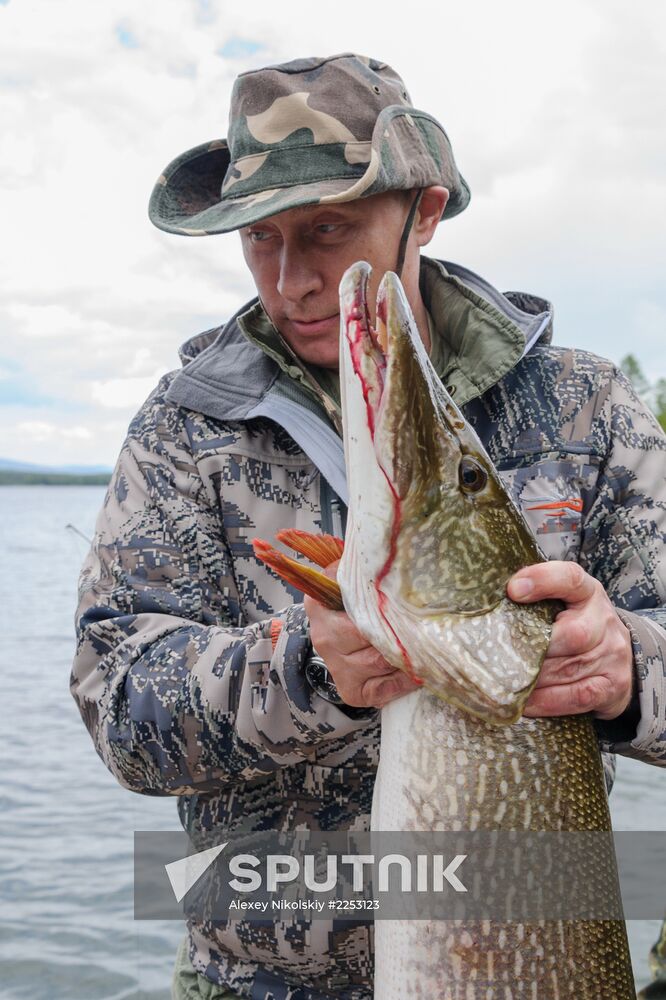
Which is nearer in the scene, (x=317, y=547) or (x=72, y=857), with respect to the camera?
(x=317, y=547)

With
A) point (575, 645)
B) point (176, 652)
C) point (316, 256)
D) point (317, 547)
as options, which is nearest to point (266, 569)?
point (176, 652)

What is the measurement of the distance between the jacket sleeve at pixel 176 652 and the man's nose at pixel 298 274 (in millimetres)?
474

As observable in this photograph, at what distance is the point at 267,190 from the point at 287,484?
75cm

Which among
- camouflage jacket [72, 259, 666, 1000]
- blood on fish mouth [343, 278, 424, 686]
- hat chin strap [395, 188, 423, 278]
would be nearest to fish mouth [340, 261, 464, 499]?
blood on fish mouth [343, 278, 424, 686]

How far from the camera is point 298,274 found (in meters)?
2.69

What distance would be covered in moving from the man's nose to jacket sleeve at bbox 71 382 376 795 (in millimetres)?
474

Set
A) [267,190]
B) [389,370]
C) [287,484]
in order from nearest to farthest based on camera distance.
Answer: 1. [389,370]
2. [267,190]
3. [287,484]

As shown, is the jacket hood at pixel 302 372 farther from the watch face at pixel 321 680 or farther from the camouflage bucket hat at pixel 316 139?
the watch face at pixel 321 680

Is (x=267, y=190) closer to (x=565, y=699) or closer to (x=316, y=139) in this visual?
Answer: (x=316, y=139)

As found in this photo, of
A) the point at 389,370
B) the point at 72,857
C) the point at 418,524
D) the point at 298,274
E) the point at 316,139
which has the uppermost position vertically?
the point at 316,139

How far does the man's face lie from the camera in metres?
2.69

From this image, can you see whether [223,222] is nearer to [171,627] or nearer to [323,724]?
[171,627]

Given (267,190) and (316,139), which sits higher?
(316,139)

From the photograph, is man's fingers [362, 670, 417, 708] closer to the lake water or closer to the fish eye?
the fish eye
